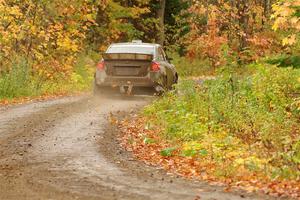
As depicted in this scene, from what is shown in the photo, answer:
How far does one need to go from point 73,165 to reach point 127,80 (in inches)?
349

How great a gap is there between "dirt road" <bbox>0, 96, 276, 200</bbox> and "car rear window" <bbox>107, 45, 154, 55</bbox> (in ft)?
12.0

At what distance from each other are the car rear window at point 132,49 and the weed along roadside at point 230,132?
117 inches

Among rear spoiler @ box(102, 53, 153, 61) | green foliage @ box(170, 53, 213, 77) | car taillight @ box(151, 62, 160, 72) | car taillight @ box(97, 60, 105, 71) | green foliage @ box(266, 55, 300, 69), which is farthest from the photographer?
green foliage @ box(170, 53, 213, 77)

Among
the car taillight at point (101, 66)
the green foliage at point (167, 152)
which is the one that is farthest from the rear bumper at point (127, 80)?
the green foliage at point (167, 152)

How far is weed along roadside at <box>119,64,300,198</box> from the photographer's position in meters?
8.76

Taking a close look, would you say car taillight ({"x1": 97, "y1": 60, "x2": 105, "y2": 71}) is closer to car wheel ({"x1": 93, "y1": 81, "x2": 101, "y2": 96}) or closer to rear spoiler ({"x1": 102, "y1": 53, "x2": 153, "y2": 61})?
rear spoiler ({"x1": 102, "y1": 53, "x2": 153, "y2": 61})

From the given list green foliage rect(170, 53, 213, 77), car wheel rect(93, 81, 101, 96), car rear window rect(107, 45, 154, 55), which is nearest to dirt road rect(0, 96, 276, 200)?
car wheel rect(93, 81, 101, 96)

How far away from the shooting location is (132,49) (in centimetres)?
1903

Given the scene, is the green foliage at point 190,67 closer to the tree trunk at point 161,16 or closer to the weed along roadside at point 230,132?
the tree trunk at point 161,16

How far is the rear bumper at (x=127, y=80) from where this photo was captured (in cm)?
1819

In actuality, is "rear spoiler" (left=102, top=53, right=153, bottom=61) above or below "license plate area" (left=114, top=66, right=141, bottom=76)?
above

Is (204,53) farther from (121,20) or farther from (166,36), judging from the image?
(121,20)

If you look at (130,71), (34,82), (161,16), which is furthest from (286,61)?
(161,16)

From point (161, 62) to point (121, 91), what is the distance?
158cm
